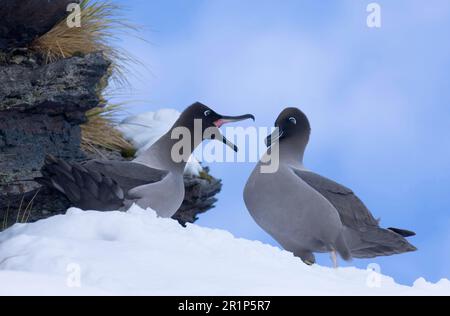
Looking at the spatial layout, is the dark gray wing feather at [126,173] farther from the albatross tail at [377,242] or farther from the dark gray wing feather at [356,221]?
the albatross tail at [377,242]

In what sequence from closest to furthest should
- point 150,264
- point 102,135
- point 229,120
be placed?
point 150,264
point 229,120
point 102,135

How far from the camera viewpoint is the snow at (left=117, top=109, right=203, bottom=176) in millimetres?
9781

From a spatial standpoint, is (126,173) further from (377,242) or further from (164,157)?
(377,242)

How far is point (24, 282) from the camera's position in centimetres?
457

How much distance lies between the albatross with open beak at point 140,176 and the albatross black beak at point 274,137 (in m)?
0.35

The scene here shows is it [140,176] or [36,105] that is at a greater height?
[36,105]

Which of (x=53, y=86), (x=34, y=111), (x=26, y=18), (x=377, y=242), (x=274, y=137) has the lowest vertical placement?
(x=377, y=242)

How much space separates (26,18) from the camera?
778cm

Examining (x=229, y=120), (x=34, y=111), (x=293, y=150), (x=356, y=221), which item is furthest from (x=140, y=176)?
(x=356, y=221)

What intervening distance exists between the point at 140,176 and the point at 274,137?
4.03 ft

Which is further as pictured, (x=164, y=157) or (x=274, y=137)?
(x=164, y=157)

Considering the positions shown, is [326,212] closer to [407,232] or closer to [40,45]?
[407,232]
